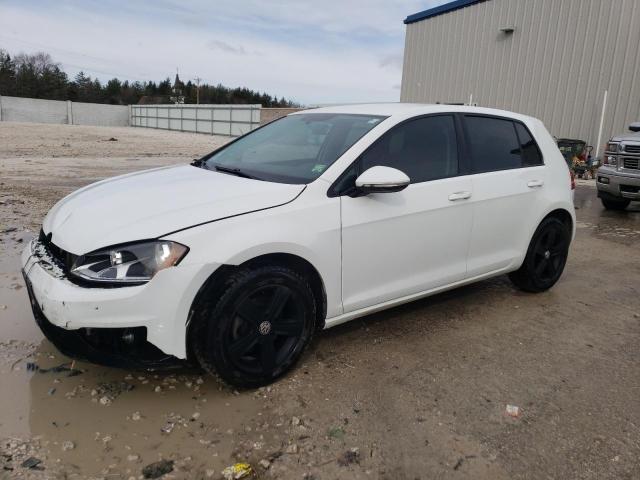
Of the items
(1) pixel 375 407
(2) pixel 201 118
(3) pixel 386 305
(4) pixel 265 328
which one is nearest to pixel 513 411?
(1) pixel 375 407

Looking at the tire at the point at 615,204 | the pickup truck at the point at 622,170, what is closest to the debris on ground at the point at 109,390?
the pickup truck at the point at 622,170

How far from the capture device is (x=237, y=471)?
2.32 metres

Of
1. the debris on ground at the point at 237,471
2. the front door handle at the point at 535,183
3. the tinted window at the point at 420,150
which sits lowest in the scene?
the debris on ground at the point at 237,471

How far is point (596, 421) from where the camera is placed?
9.21ft

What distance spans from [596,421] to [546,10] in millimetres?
16072

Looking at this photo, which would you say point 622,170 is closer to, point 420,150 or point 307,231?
point 420,150

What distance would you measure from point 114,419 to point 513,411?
2100 mm

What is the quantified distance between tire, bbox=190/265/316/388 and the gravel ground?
0.16m

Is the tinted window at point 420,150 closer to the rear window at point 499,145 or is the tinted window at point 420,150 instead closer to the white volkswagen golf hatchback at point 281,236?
the white volkswagen golf hatchback at point 281,236

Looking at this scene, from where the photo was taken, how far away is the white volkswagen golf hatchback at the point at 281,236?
255cm

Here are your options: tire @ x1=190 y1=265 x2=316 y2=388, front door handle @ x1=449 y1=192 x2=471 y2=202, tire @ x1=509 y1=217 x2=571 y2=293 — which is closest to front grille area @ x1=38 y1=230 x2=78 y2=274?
tire @ x1=190 y1=265 x2=316 y2=388

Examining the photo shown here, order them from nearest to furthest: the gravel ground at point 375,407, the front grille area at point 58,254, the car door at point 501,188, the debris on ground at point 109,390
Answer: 1. the gravel ground at point 375,407
2. the front grille area at point 58,254
3. the debris on ground at point 109,390
4. the car door at point 501,188

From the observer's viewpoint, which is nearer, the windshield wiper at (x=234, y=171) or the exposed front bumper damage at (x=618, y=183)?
the windshield wiper at (x=234, y=171)

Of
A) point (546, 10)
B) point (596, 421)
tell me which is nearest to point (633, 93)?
point (546, 10)
